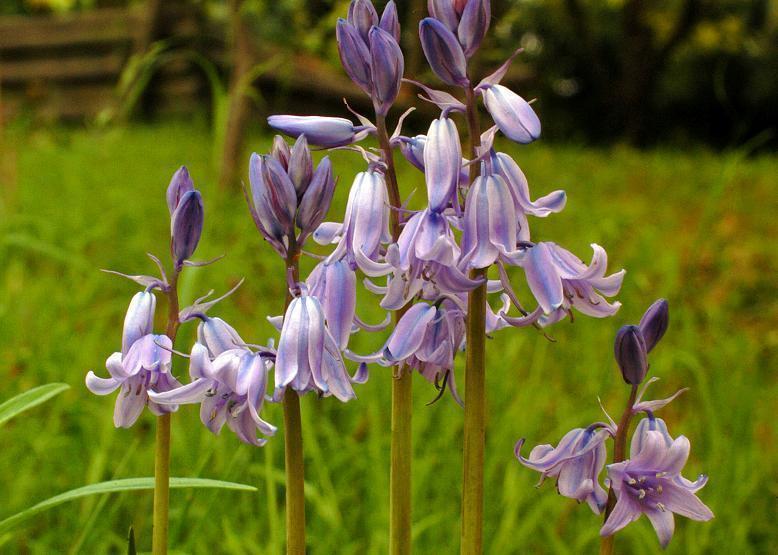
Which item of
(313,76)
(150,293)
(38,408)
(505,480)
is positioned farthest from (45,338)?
(313,76)

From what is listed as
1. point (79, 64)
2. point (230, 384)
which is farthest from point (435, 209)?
point (79, 64)

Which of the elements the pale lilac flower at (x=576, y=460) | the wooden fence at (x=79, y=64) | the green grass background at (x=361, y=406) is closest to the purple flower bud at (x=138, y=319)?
the pale lilac flower at (x=576, y=460)

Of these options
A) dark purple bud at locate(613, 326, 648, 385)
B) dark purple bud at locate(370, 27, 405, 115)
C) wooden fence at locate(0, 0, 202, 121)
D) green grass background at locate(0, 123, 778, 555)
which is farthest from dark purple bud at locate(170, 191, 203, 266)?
wooden fence at locate(0, 0, 202, 121)

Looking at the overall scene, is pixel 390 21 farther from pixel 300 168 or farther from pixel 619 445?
pixel 619 445

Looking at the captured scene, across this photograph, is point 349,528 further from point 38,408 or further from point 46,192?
point 46,192

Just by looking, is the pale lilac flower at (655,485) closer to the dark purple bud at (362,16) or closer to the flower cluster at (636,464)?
the flower cluster at (636,464)
